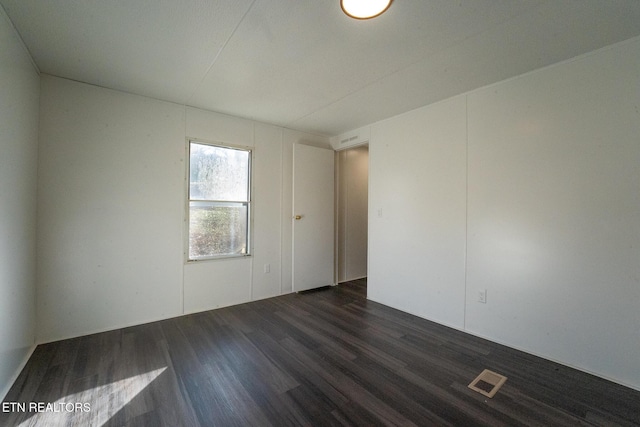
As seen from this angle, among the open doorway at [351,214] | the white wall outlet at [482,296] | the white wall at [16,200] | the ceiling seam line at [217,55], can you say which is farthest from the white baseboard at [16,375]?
the white wall outlet at [482,296]

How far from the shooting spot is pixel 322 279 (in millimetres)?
4176

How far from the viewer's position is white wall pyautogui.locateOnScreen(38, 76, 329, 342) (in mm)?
2387

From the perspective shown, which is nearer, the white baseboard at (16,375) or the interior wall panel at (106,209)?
the white baseboard at (16,375)

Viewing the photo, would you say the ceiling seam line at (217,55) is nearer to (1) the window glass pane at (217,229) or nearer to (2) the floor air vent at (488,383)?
(1) the window glass pane at (217,229)

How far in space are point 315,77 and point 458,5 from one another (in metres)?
1.22

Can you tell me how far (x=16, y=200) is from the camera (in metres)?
1.89

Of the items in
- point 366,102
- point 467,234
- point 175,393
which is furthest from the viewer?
point 366,102

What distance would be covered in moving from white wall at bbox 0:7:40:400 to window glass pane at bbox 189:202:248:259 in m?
1.30

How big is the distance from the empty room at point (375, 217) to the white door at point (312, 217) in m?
0.59

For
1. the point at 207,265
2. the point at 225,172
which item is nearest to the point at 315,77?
the point at 225,172

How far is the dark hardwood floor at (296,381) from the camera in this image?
154 centimetres

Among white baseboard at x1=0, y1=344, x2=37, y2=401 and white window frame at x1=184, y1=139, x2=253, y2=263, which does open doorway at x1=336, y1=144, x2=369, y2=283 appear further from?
white baseboard at x1=0, y1=344, x2=37, y2=401

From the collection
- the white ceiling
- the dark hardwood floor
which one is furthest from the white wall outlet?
the white ceiling

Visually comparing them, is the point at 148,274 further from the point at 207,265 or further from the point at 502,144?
the point at 502,144
